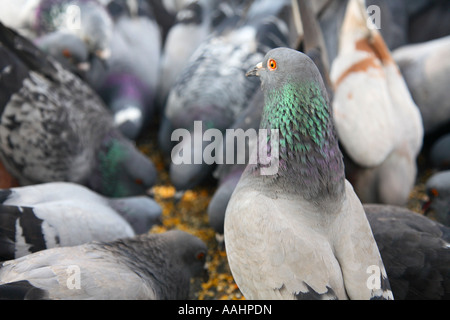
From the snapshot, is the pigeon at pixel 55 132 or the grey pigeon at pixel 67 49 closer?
the pigeon at pixel 55 132

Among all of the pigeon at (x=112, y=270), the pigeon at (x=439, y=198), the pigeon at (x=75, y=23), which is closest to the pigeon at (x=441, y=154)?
the pigeon at (x=439, y=198)

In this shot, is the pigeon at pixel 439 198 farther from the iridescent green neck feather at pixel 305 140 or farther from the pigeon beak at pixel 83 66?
the pigeon beak at pixel 83 66

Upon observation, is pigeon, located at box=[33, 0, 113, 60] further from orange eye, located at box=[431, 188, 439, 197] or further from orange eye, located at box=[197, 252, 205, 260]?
orange eye, located at box=[431, 188, 439, 197]

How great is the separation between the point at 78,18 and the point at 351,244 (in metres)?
3.08

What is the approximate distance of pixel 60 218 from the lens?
88.3 inches

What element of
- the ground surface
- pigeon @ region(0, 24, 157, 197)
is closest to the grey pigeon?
pigeon @ region(0, 24, 157, 197)

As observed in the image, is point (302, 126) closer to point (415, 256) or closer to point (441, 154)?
point (415, 256)

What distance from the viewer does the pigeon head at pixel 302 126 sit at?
1.53 meters

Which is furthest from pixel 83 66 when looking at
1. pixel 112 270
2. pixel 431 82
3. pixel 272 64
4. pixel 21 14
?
pixel 431 82

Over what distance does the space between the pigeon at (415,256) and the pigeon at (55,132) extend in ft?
5.37

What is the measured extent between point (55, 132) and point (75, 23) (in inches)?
52.0

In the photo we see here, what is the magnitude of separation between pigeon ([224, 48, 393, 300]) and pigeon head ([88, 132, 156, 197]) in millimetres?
1601
